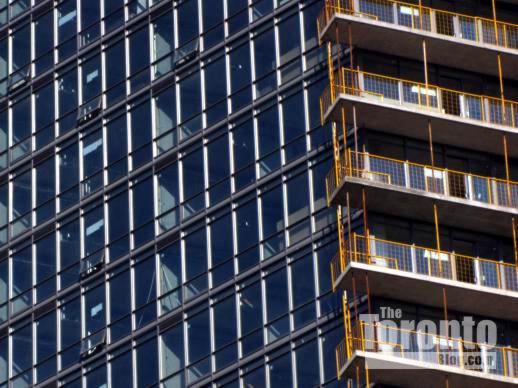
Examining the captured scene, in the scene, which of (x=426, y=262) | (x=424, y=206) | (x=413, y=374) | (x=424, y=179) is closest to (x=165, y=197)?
(x=424, y=179)

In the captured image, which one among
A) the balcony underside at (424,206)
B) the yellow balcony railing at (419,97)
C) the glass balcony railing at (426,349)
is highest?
the yellow balcony railing at (419,97)

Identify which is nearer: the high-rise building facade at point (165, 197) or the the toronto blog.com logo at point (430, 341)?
the the toronto blog.com logo at point (430, 341)

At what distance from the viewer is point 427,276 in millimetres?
91250

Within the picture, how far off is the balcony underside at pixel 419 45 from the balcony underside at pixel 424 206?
562 cm

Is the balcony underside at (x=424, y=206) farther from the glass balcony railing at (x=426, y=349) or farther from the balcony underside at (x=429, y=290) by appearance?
the glass balcony railing at (x=426, y=349)

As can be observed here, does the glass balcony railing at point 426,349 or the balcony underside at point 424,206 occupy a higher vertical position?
the balcony underside at point 424,206

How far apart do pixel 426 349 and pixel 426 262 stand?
10.6 feet

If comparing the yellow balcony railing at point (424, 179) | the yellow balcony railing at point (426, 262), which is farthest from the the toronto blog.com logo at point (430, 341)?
the yellow balcony railing at point (424, 179)

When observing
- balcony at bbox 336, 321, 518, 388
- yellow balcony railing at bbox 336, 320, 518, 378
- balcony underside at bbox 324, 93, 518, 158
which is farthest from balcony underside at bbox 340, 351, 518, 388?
balcony underside at bbox 324, 93, 518, 158

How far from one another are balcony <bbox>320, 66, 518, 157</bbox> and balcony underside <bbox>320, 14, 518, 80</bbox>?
117cm

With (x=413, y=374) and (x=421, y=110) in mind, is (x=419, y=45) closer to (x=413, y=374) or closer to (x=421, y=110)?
(x=421, y=110)

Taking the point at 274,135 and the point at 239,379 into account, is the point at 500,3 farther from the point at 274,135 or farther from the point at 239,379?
the point at 239,379

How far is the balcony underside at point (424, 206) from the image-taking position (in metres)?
92.4

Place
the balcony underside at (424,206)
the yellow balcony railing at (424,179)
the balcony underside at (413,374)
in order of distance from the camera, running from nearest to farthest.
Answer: the balcony underside at (413,374)
the balcony underside at (424,206)
the yellow balcony railing at (424,179)
